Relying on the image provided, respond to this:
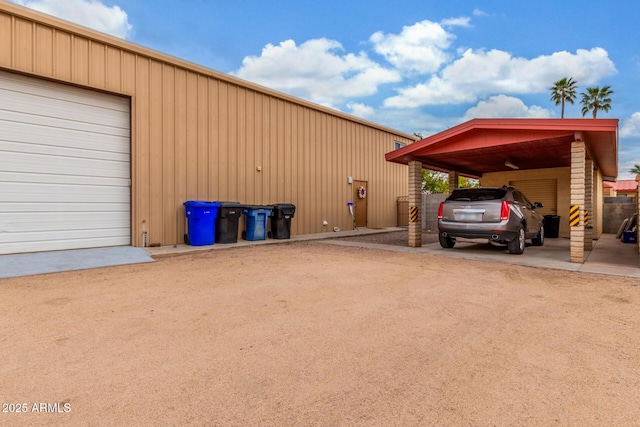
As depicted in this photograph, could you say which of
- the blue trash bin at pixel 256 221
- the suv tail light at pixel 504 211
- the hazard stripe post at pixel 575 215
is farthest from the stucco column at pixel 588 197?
the blue trash bin at pixel 256 221

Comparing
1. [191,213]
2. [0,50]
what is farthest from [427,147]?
[0,50]

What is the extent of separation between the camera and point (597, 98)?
33844 mm

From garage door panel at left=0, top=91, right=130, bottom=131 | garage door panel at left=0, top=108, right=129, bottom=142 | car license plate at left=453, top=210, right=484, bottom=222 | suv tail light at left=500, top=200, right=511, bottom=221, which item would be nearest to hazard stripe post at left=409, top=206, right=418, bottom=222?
car license plate at left=453, top=210, right=484, bottom=222

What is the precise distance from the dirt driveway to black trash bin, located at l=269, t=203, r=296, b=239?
580cm

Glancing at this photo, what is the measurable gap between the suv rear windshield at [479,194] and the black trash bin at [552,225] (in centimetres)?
626

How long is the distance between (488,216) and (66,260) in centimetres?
912

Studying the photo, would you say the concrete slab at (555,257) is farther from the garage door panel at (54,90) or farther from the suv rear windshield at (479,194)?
the garage door panel at (54,90)

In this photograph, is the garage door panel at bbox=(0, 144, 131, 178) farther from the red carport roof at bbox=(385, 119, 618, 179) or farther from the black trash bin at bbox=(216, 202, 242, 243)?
the red carport roof at bbox=(385, 119, 618, 179)

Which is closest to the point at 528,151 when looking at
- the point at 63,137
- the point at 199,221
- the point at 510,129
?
the point at 510,129

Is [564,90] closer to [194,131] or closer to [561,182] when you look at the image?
[561,182]

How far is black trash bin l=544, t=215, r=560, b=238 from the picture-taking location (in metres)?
12.5

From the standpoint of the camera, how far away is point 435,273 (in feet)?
19.9

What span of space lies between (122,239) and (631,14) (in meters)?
21.0

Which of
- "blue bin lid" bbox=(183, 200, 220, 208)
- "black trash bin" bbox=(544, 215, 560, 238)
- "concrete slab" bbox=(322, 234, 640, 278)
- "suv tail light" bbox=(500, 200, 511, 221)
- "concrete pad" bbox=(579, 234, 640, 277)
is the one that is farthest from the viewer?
"black trash bin" bbox=(544, 215, 560, 238)
